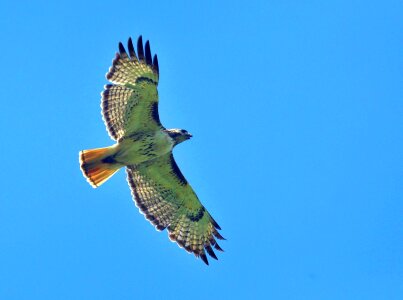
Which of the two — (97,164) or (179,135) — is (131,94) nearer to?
(179,135)

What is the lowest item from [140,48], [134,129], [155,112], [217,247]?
[217,247]

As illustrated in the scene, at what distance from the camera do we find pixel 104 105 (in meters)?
16.3

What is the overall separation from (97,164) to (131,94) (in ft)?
4.57

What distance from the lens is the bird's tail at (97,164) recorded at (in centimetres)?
1619

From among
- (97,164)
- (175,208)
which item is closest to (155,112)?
(97,164)

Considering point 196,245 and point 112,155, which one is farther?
point 196,245

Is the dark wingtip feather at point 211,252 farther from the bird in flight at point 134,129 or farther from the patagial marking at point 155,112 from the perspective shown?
the patagial marking at point 155,112

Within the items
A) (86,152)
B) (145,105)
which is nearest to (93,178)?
(86,152)

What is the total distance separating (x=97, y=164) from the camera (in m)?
16.3

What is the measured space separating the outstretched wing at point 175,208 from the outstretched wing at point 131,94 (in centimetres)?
105

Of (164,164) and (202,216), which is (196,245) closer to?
(202,216)

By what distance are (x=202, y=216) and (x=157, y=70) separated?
313 centimetres

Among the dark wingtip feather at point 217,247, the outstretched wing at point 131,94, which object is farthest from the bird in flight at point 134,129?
the dark wingtip feather at point 217,247

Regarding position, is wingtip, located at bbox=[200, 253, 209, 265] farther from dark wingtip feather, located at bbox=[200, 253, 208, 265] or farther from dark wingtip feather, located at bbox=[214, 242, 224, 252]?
dark wingtip feather, located at bbox=[214, 242, 224, 252]
